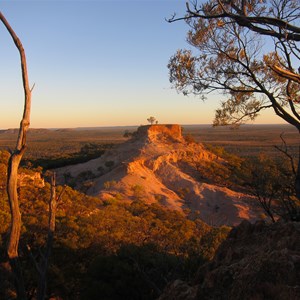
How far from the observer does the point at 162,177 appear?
977 inches

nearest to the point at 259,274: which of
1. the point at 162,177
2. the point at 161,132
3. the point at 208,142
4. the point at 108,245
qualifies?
the point at 108,245

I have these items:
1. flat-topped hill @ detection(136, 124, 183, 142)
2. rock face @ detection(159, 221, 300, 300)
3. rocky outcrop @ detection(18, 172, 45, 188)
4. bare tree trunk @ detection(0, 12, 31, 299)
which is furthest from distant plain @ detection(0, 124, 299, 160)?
rock face @ detection(159, 221, 300, 300)

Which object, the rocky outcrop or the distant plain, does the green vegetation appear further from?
the distant plain

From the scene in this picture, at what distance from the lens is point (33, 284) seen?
862 centimetres

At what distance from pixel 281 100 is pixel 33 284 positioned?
23.3 feet

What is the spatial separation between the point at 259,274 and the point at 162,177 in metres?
21.5

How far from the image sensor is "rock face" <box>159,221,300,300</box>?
3121mm

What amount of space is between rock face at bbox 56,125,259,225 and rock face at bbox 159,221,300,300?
15167 mm

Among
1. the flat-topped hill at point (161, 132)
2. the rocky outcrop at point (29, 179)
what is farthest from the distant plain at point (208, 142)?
the flat-topped hill at point (161, 132)

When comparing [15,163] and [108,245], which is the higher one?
[15,163]

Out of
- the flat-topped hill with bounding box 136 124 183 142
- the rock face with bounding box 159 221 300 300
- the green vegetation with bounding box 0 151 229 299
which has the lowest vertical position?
the green vegetation with bounding box 0 151 229 299

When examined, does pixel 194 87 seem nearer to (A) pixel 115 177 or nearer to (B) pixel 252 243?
(B) pixel 252 243

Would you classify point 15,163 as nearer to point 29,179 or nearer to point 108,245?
point 108,245

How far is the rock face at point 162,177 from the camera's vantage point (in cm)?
2112
